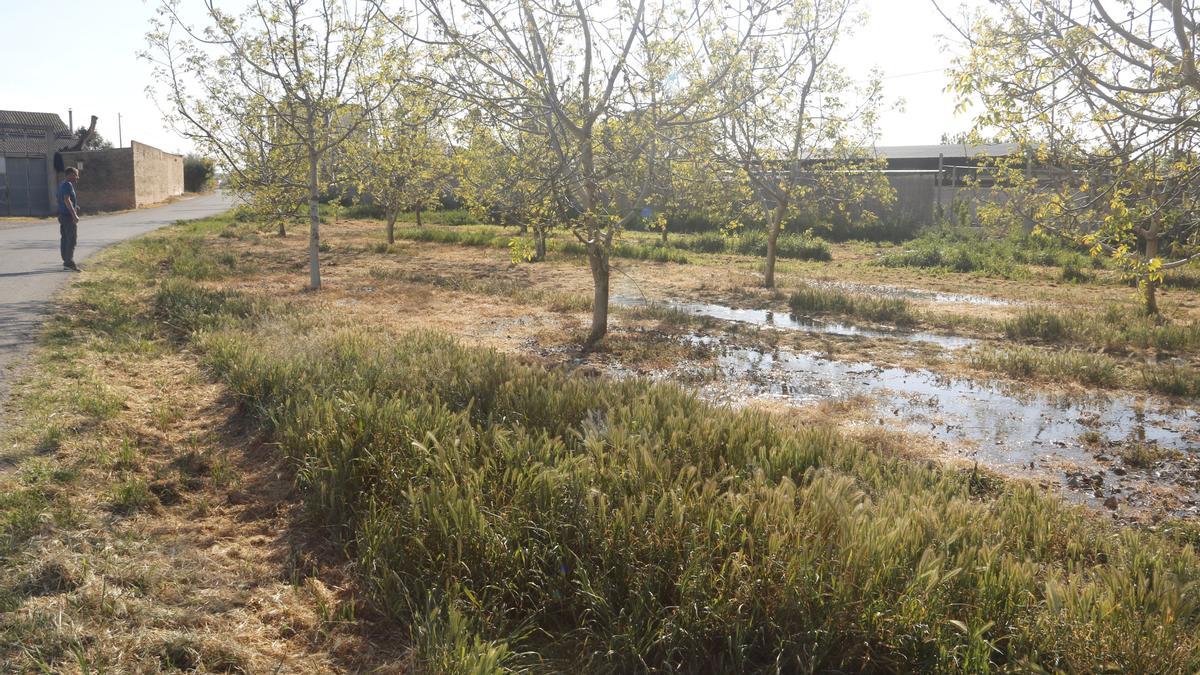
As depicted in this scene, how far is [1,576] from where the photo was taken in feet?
11.8

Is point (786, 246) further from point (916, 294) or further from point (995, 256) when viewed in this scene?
point (916, 294)

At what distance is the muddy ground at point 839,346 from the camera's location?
677 cm

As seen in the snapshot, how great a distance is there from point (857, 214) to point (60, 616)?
29.5 metres

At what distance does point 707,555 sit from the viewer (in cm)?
364

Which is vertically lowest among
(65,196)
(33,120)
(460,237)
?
(460,237)

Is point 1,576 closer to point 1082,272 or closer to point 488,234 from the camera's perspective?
point 1082,272

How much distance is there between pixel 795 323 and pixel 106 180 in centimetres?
3965

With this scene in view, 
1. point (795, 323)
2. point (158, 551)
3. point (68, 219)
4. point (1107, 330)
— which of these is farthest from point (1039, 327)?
point (68, 219)

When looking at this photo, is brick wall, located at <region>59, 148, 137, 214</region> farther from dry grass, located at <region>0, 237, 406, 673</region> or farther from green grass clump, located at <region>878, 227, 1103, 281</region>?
dry grass, located at <region>0, 237, 406, 673</region>

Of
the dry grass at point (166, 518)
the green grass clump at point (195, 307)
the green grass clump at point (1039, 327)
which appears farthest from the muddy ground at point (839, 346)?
the green grass clump at point (195, 307)

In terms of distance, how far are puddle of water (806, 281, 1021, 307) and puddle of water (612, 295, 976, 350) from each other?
3159mm

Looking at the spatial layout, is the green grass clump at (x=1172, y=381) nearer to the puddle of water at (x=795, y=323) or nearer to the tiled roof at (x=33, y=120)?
the puddle of water at (x=795, y=323)

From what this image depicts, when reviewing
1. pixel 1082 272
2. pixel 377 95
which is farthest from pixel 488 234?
pixel 1082 272

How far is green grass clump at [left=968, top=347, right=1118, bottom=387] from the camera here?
9.33 m
